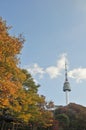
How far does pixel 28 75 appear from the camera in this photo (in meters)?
46.4

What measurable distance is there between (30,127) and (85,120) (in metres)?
17.9

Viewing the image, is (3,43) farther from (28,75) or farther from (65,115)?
(65,115)

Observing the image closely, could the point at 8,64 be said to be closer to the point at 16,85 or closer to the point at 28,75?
the point at 16,85

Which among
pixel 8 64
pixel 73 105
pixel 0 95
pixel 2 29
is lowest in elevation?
pixel 0 95

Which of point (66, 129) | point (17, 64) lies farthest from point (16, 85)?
point (66, 129)

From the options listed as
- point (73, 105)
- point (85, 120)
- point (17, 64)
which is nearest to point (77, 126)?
point (85, 120)

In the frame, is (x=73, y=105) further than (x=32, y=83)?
Yes

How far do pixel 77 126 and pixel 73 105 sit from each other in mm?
14135

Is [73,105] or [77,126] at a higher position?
[73,105]

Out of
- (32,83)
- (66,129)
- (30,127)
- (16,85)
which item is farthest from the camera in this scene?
(66,129)

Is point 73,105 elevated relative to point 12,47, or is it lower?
elevated

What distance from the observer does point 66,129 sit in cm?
7000

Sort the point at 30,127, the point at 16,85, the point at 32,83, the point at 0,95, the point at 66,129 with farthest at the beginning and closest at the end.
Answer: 1. the point at 66,129
2. the point at 30,127
3. the point at 32,83
4. the point at 16,85
5. the point at 0,95

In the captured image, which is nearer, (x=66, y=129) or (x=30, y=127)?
(x=30, y=127)
